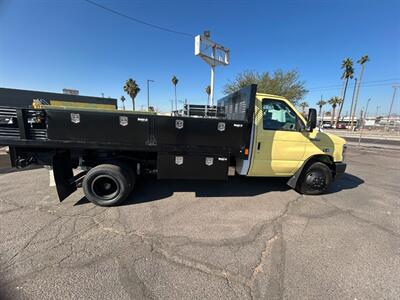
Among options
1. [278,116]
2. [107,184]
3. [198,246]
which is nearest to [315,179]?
[278,116]

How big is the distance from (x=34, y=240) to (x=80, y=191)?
69.1 inches

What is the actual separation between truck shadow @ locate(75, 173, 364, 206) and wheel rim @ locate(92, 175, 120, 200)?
33 cm

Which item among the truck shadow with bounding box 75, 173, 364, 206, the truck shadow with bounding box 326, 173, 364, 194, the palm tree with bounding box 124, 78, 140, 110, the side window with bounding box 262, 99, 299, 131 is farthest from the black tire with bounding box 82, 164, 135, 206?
the palm tree with bounding box 124, 78, 140, 110

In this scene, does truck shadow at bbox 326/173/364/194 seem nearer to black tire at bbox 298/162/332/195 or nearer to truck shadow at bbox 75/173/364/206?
truck shadow at bbox 75/173/364/206

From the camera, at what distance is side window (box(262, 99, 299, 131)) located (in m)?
3.97

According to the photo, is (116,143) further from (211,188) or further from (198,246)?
(211,188)

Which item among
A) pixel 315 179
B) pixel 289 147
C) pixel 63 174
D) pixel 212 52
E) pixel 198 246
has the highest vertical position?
pixel 212 52

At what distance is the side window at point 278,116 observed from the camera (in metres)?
3.97

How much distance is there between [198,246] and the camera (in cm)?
261

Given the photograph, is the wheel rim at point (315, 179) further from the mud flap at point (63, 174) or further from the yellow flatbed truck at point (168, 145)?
the mud flap at point (63, 174)

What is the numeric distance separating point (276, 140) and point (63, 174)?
4.49m

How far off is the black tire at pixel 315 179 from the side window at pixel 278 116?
3.79 feet

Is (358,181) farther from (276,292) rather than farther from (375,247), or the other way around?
(276,292)

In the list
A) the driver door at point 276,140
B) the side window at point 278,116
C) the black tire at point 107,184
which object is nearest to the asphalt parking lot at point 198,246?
the black tire at point 107,184
